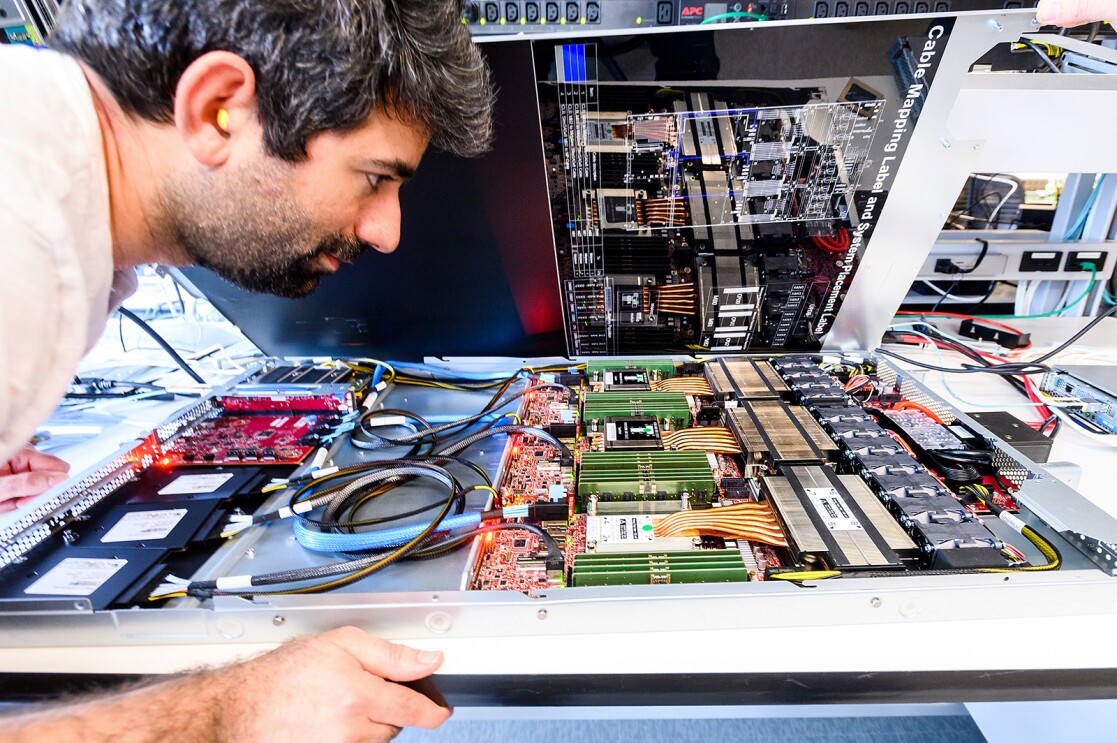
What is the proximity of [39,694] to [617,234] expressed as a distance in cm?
146

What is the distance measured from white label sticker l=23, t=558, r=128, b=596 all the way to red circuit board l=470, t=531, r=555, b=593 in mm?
637

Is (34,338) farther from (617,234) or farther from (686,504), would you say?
(617,234)

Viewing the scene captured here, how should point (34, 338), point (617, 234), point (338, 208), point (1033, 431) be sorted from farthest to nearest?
point (617, 234), point (1033, 431), point (338, 208), point (34, 338)

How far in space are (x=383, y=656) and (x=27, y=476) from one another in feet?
2.68

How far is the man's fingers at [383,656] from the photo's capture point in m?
0.81

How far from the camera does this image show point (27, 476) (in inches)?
41.8

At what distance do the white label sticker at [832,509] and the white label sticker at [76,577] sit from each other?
126 cm

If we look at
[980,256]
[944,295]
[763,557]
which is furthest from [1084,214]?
[763,557]

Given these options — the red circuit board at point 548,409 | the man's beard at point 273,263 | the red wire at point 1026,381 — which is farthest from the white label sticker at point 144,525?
the red wire at point 1026,381

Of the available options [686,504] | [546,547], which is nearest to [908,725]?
[686,504]

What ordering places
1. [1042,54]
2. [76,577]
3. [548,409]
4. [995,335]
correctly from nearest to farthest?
[76,577]
[1042,54]
[548,409]
[995,335]

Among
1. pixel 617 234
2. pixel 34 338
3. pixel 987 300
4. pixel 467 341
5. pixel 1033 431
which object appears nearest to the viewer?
pixel 34 338

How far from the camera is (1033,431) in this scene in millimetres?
1282

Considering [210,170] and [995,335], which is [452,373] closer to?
[210,170]
